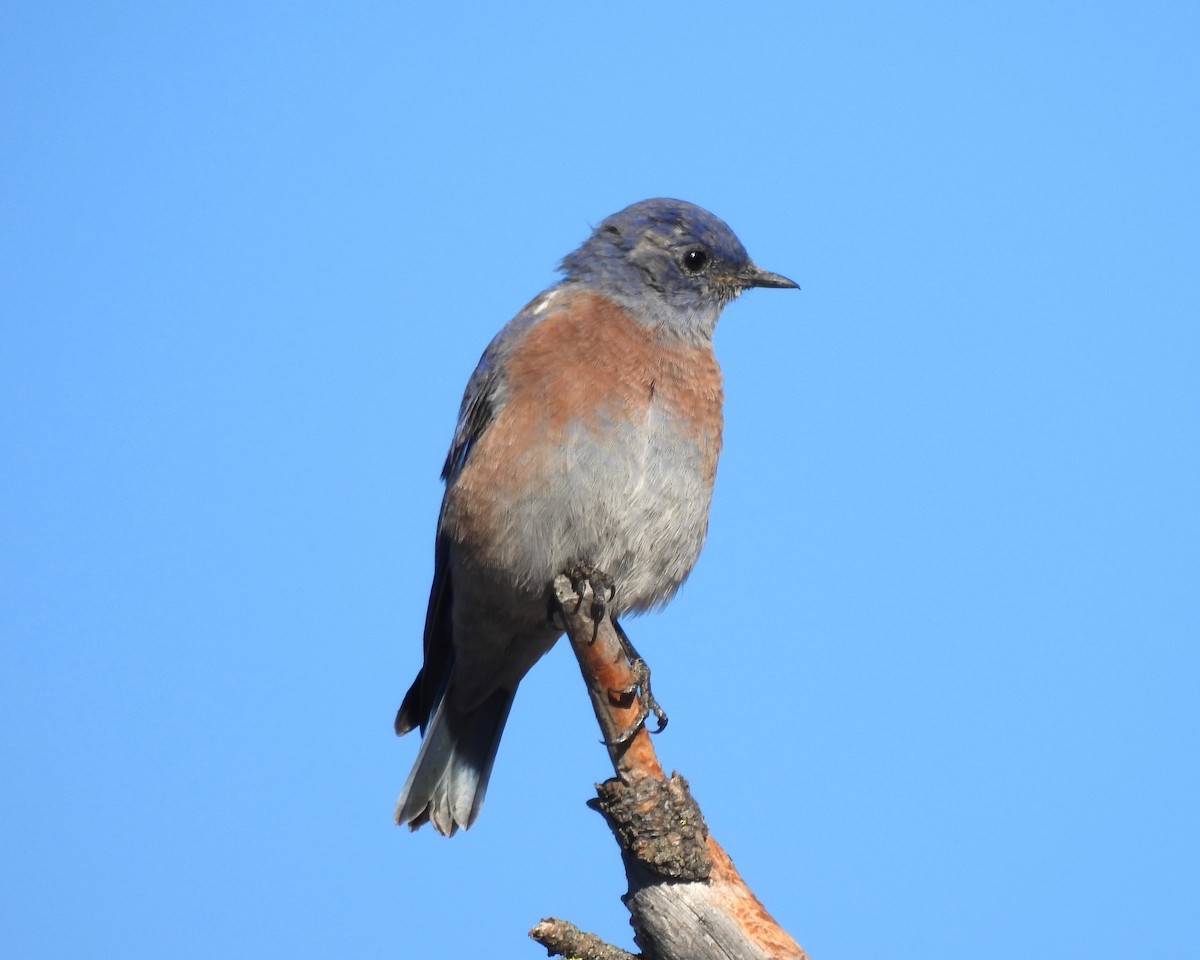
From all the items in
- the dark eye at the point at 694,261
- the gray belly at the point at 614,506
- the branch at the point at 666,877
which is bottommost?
the branch at the point at 666,877

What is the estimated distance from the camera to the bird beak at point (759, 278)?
7.42 meters

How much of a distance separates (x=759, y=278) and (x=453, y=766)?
304 cm

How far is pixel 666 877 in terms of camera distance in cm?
516

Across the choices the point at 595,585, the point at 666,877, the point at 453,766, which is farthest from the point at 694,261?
the point at 666,877

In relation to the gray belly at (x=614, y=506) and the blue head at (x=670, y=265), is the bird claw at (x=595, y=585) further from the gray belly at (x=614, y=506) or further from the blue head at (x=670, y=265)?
the blue head at (x=670, y=265)

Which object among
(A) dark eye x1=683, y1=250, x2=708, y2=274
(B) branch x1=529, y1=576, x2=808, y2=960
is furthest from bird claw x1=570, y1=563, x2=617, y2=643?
(A) dark eye x1=683, y1=250, x2=708, y2=274

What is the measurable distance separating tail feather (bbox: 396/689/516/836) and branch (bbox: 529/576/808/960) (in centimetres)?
174

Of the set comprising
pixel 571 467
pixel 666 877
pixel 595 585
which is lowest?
pixel 666 877

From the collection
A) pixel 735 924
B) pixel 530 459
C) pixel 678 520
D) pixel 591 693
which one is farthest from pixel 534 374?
pixel 735 924

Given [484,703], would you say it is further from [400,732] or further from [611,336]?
[611,336]

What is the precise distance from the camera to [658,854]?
515 cm

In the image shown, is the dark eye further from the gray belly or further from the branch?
the branch

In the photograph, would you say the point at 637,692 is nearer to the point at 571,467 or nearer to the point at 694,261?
the point at 571,467

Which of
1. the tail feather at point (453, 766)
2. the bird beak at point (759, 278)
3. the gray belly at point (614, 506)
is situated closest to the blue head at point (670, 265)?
the bird beak at point (759, 278)
